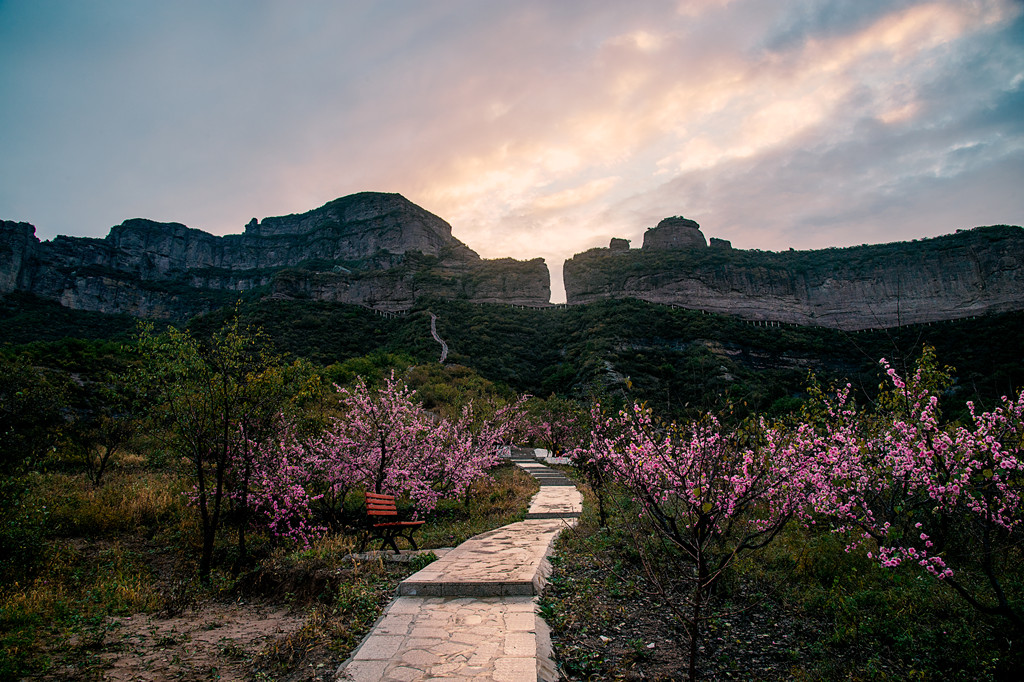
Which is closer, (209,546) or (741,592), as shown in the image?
(741,592)

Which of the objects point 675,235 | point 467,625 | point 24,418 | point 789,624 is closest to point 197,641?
point 467,625

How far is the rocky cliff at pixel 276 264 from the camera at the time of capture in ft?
243

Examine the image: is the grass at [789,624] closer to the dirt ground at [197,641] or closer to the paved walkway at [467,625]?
the paved walkway at [467,625]

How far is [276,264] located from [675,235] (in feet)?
316

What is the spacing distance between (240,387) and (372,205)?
128684 mm

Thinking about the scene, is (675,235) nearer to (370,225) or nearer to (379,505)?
(370,225)

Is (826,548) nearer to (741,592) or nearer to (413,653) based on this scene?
(741,592)

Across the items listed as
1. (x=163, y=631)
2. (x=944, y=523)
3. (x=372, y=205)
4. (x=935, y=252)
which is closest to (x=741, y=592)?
(x=944, y=523)

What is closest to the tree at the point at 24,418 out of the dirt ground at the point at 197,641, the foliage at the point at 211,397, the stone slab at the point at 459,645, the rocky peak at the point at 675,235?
the foliage at the point at 211,397

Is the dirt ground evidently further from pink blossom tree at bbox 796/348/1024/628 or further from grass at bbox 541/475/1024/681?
pink blossom tree at bbox 796/348/1024/628

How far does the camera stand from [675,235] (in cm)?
9306

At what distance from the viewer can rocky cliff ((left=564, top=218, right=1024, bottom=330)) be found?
72.5 meters

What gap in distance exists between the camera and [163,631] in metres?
4.98

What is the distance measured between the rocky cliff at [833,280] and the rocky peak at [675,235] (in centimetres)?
497
